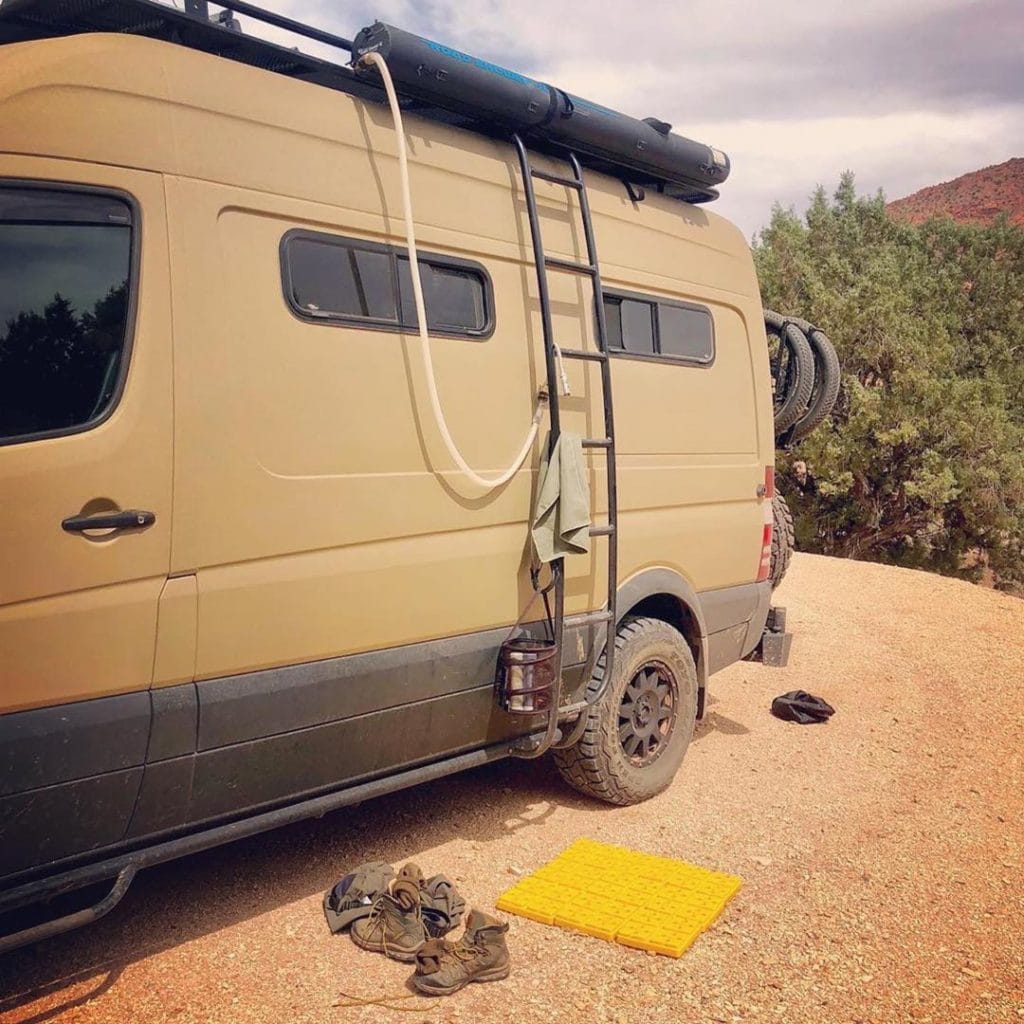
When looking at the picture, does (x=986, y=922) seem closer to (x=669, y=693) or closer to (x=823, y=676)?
(x=669, y=693)

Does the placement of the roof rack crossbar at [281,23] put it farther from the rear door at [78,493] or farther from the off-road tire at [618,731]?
the off-road tire at [618,731]

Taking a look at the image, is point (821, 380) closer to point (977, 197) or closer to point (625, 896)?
point (625, 896)

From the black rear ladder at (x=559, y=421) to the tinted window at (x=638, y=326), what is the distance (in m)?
0.35

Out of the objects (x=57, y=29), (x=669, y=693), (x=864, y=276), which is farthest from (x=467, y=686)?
(x=864, y=276)

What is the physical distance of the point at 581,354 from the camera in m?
4.83

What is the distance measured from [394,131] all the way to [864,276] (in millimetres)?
20297

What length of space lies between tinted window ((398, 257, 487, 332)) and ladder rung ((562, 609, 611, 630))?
1377 millimetres

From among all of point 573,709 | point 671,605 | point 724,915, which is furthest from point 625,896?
point 671,605

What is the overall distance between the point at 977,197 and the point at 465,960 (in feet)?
259

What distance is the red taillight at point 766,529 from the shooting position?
6.29 metres

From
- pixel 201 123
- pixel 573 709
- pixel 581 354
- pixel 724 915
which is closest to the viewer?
pixel 201 123

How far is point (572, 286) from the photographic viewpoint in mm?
4941

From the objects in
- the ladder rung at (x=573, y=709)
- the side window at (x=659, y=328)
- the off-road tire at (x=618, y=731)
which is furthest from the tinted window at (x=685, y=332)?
the ladder rung at (x=573, y=709)

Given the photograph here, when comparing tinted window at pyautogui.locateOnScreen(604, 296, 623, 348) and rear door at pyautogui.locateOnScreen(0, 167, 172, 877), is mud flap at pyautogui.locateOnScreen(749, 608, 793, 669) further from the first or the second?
rear door at pyautogui.locateOnScreen(0, 167, 172, 877)
